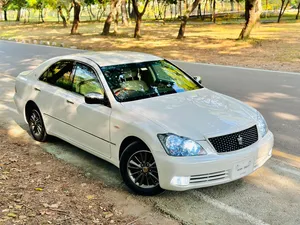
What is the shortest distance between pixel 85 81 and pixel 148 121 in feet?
4.92

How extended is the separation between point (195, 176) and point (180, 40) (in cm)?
2044

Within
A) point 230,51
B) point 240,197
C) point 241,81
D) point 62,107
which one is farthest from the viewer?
point 230,51

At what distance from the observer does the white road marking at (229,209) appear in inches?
153

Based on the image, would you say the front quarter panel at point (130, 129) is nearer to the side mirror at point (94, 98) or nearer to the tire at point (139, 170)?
the tire at point (139, 170)

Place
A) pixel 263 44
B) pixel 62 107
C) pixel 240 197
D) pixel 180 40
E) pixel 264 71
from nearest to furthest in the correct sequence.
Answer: pixel 240 197, pixel 62 107, pixel 264 71, pixel 263 44, pixel 180 40

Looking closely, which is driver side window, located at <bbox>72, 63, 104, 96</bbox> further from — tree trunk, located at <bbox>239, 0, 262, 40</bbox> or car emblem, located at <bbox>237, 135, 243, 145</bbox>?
tree trunk, located at <bbox>239, 0, 262, 40</bbox>

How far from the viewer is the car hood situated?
13.7ft

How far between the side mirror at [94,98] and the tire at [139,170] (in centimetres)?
78

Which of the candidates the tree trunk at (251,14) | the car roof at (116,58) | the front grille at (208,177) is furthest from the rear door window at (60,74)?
the tree trunk at (251,14)

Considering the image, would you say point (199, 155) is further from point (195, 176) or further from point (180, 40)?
point (180, 40)

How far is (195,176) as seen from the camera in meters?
4.05

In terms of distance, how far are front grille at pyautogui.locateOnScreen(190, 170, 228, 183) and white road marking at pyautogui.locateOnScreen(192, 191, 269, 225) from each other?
0.31 m

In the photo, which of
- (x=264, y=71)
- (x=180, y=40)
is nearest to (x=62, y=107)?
(x=264, y=71)

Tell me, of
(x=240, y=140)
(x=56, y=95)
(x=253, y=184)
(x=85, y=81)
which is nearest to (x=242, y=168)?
(x=240, y=140)
